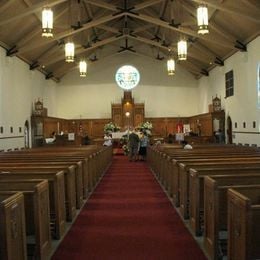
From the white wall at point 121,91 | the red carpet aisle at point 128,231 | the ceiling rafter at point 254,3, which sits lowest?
the red carpet aisle at point 128,231

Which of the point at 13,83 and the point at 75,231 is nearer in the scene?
the point at 75,231

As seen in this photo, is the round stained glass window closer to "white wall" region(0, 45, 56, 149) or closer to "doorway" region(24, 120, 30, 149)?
"white wall" region(0, 45, 56, 149)

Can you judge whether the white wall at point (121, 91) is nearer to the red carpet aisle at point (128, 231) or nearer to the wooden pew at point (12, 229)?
the red carpet aisle at point (128, 231)

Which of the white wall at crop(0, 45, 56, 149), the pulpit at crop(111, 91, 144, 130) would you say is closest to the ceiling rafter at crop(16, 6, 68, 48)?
the white wall at crop(0, 45, 56, 149)

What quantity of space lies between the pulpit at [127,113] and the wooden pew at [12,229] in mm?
21964

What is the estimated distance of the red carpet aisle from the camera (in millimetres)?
4641

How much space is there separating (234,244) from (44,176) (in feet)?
9.38

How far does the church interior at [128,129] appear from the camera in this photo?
4.56 metres

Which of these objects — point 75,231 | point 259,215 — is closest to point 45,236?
point 75,231

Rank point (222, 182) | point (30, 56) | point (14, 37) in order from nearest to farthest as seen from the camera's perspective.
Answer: point (222, 182) → point (14, 37) → point (30, 56)

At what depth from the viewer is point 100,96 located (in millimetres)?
26219

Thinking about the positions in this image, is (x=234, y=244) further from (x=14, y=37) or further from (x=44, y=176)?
(x=14, y=37)

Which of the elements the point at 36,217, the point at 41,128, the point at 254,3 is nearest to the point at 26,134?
the point at 41,128

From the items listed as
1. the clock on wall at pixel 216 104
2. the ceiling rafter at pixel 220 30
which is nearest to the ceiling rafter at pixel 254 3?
the ceiling rafter at pixel 220 30
